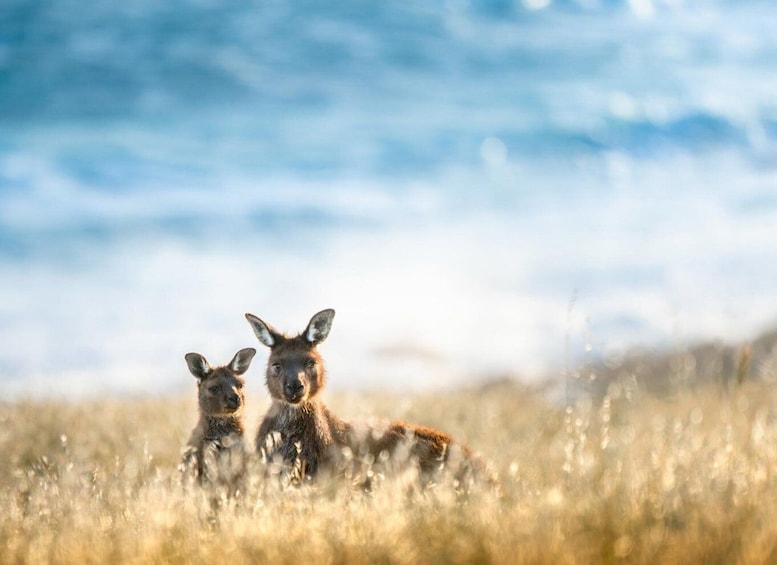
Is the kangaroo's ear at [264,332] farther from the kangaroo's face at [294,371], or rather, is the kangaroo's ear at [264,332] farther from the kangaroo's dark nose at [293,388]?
the kangaroo's dark nose at [293,388]

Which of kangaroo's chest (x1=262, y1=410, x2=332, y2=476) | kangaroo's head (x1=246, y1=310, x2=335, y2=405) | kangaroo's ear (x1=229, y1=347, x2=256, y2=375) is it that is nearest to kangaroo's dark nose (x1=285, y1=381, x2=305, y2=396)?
kangaroo's head (x1=246, y1=310, x2=335, y2=405)

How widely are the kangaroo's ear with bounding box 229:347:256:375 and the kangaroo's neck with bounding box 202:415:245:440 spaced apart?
0.47 m

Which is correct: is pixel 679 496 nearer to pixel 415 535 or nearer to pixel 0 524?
pixel 415 535

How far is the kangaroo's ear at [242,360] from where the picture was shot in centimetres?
923

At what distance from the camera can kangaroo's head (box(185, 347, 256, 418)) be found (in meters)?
9.09

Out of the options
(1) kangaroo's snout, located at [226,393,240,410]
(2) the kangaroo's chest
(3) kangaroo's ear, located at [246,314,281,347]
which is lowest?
(2) the kangaroo's chest

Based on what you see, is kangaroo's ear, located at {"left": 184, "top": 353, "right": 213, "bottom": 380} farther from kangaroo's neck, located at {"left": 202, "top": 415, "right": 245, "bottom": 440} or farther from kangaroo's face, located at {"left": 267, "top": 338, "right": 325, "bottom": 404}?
kangaroo's face, located at {"left": 267, "top": 338, "right": 325, "bottom": 404}

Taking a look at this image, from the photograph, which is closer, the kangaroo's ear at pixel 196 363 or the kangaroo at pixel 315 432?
the kangaroo at pixel 315 432

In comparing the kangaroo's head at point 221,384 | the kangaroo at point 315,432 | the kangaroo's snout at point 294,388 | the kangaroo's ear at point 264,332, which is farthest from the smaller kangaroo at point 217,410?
the kangaroo's snout at point 294,388

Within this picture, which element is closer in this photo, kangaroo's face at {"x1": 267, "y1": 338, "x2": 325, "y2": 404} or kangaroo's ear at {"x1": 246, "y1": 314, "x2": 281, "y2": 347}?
kangaroo's face at {"x1": 267, "y1": 338, "x2": 325, "y2": 404}

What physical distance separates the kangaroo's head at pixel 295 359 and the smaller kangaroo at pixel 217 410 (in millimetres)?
615

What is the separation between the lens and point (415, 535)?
252 inches

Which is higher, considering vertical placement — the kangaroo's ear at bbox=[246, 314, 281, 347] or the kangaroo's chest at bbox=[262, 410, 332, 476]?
the kangaroo's ear at bbox=[246, 314, 281, 347]

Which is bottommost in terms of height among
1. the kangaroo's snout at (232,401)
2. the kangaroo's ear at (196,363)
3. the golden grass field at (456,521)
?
the golden grass field at (456,521)
